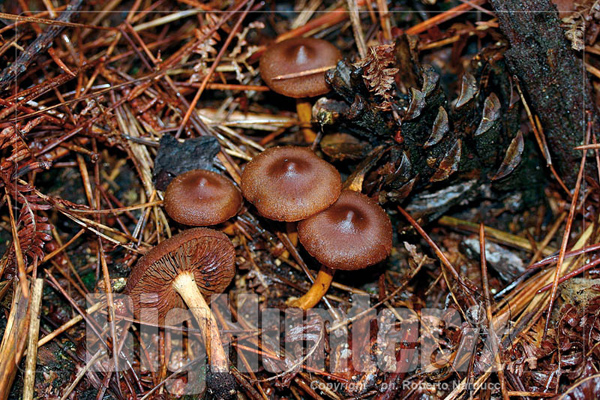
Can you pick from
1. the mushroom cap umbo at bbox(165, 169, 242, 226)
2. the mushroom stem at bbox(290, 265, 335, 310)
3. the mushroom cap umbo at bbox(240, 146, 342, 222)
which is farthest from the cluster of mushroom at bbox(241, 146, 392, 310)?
the mushroom stem at bbox(290, 265, 335, 310)

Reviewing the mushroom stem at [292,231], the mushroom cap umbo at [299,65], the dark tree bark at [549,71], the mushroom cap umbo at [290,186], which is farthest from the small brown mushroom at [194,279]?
the dark tree bark at [549,71]

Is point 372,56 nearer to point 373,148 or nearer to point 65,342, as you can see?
point 373,148

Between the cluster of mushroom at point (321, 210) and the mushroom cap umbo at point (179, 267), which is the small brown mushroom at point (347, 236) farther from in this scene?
the mushroom cap umbo at point (179, 267)

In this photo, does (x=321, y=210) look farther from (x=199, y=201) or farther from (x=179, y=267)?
(x=179, y=267)

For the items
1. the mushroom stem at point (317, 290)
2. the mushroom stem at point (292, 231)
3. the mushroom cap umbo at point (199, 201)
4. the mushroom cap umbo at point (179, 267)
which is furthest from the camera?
Result: the mushroom stem at point (292, 231)

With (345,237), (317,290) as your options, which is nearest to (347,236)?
(345,237)

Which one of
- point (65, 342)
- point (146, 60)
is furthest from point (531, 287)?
point (146, 60)

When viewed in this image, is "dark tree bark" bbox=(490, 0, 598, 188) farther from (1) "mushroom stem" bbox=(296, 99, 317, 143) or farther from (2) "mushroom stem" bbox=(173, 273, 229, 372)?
(2) "mushroom stem" bbox=(173, 273, 229, 372)
